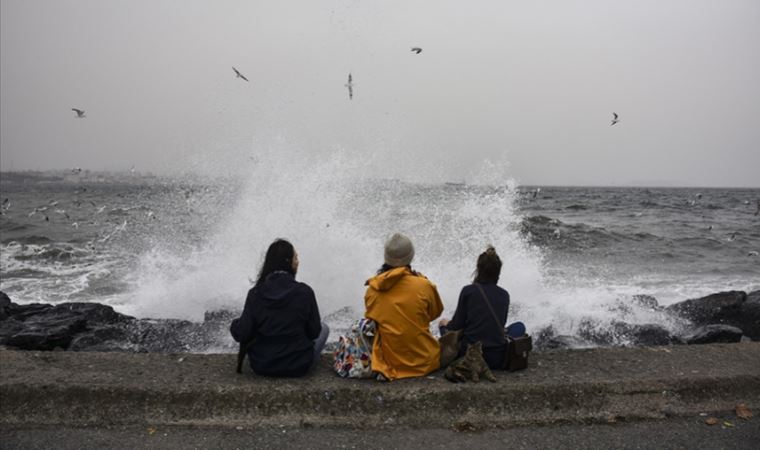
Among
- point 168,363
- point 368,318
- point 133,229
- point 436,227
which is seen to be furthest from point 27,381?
point 133,229

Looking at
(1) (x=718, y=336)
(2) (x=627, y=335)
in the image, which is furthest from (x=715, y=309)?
(1) (x=718, y=336)

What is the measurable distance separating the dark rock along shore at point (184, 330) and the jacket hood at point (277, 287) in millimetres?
2690

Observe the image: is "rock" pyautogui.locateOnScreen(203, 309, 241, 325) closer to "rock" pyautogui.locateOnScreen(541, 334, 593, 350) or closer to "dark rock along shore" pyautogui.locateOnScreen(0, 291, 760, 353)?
"dark rock along shore" pyautogui.locateOnScreen(0, 291, 760, 353)

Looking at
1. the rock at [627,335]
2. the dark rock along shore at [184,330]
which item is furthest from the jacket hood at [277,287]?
the rock at [627,335]

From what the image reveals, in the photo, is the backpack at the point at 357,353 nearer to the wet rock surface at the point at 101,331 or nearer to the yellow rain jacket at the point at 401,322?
the yellow rain jacket at the point at 401,322

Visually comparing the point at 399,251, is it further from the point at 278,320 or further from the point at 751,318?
the point at 751,318

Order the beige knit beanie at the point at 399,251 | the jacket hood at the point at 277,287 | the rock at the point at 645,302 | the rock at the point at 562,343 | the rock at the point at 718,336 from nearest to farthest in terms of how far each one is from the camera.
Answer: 1. the jacket hood at the point at 277,287
2. the beige knit beanie at the point at 399,251
3. the rock at the point at 718,336
4. the rock at the point at 562,343
5. the rock at the point at 645,302

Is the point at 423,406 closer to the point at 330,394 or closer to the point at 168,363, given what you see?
the point at 330,394

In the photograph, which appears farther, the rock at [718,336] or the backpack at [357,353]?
the rock at [718,336]

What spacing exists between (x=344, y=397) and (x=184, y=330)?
156 inches

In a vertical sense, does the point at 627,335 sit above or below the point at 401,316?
below

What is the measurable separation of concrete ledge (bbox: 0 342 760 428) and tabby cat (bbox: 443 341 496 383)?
0.08 meters

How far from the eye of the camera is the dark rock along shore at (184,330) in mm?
5801

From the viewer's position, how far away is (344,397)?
134 inches
